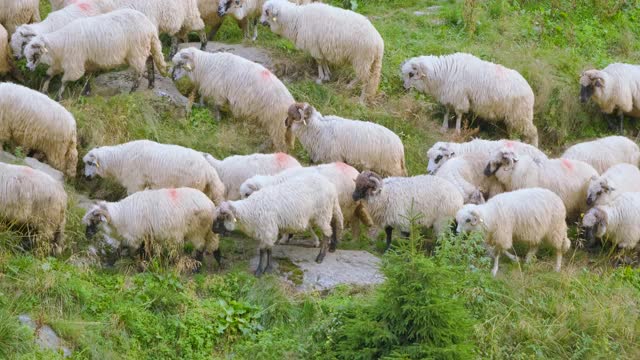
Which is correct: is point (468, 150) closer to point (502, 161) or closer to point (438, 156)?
point (438, 156)

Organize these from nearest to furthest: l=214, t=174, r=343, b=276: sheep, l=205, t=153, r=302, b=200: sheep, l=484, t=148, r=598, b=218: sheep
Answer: l=214, t=174, r=343, b=276: sheep, l=205, t=153, r=302, b=200: sheep, l=484, t=148, r=598, b=218: sheep

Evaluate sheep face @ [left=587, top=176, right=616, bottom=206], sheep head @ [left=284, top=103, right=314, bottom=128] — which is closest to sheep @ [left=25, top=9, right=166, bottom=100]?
sheep head @ [left=284, top=103, right=314, bottom=128]

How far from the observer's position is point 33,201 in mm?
12406

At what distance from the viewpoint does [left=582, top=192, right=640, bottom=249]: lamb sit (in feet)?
46.7

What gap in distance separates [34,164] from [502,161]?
244 inches

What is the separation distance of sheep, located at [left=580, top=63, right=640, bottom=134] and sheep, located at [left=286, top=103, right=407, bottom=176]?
4.01m

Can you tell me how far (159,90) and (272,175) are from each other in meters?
3.33

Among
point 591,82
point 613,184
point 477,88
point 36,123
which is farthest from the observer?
point 591,82

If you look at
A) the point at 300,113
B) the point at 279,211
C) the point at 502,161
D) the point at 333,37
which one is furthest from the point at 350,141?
the point at 279,211

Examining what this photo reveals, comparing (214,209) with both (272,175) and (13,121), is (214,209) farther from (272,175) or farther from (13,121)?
(13,121)

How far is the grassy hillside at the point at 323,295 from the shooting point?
33.4 ft

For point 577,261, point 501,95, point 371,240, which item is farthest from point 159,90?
point 577,261

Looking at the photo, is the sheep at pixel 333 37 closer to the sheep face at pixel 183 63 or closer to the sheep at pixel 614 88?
the sheep face at pixel 183 63

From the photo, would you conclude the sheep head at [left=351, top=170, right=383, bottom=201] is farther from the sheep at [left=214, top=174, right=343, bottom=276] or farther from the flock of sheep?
the sheep at [left=214, top=174, right=343, bottom=276]
